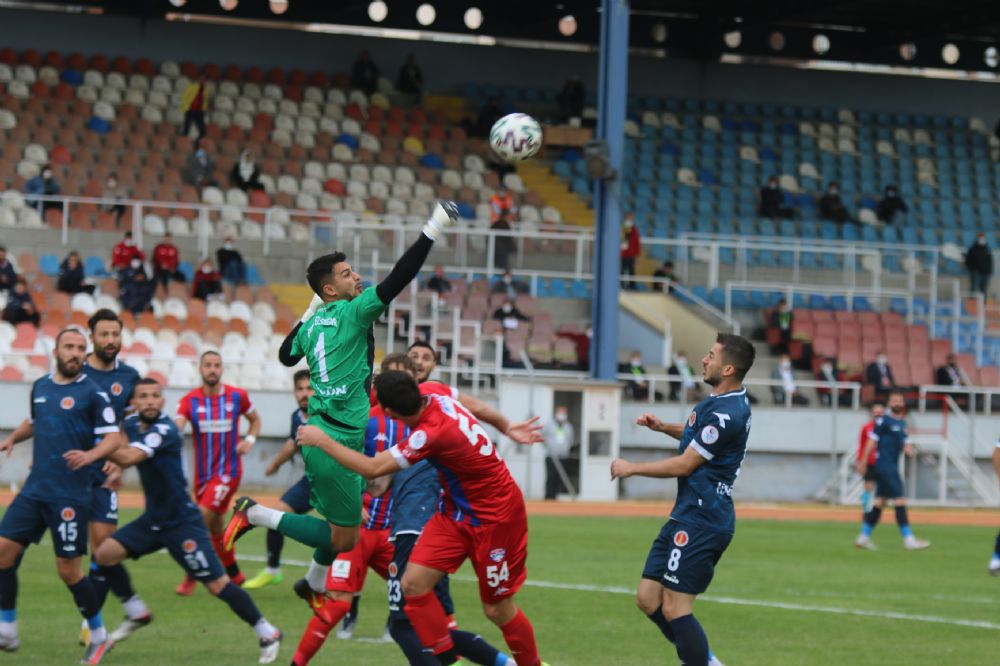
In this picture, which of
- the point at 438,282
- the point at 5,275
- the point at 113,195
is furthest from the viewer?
the point at 113,195

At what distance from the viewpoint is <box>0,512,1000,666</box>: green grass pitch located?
36.6 feet

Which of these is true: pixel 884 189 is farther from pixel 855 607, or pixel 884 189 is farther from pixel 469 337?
pixel 855 607

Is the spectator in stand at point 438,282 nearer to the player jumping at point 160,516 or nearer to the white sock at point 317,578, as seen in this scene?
the player jumping at point 160,516

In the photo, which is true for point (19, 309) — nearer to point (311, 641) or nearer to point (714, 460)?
point (311, 641)

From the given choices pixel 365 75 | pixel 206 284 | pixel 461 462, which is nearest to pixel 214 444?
pixel 461 462

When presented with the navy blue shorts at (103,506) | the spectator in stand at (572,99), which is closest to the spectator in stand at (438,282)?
the spectator in stand at (572,99)

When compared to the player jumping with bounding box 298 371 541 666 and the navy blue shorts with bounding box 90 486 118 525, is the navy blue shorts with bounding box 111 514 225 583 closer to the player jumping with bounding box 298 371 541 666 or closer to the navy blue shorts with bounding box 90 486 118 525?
the navy blue shorts with bounding box 90 486 118 525

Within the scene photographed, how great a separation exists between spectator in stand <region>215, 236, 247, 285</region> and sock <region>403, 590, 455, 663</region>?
22073 mm

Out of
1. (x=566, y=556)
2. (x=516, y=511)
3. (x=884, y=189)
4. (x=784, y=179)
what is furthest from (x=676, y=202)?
(x=516, y=511)

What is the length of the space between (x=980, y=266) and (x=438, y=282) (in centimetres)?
1341

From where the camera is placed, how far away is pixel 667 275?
109 ft

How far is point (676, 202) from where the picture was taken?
37.9m

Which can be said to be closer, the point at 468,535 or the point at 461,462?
the point at 461,462

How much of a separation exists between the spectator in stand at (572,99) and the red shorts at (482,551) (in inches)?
1183
